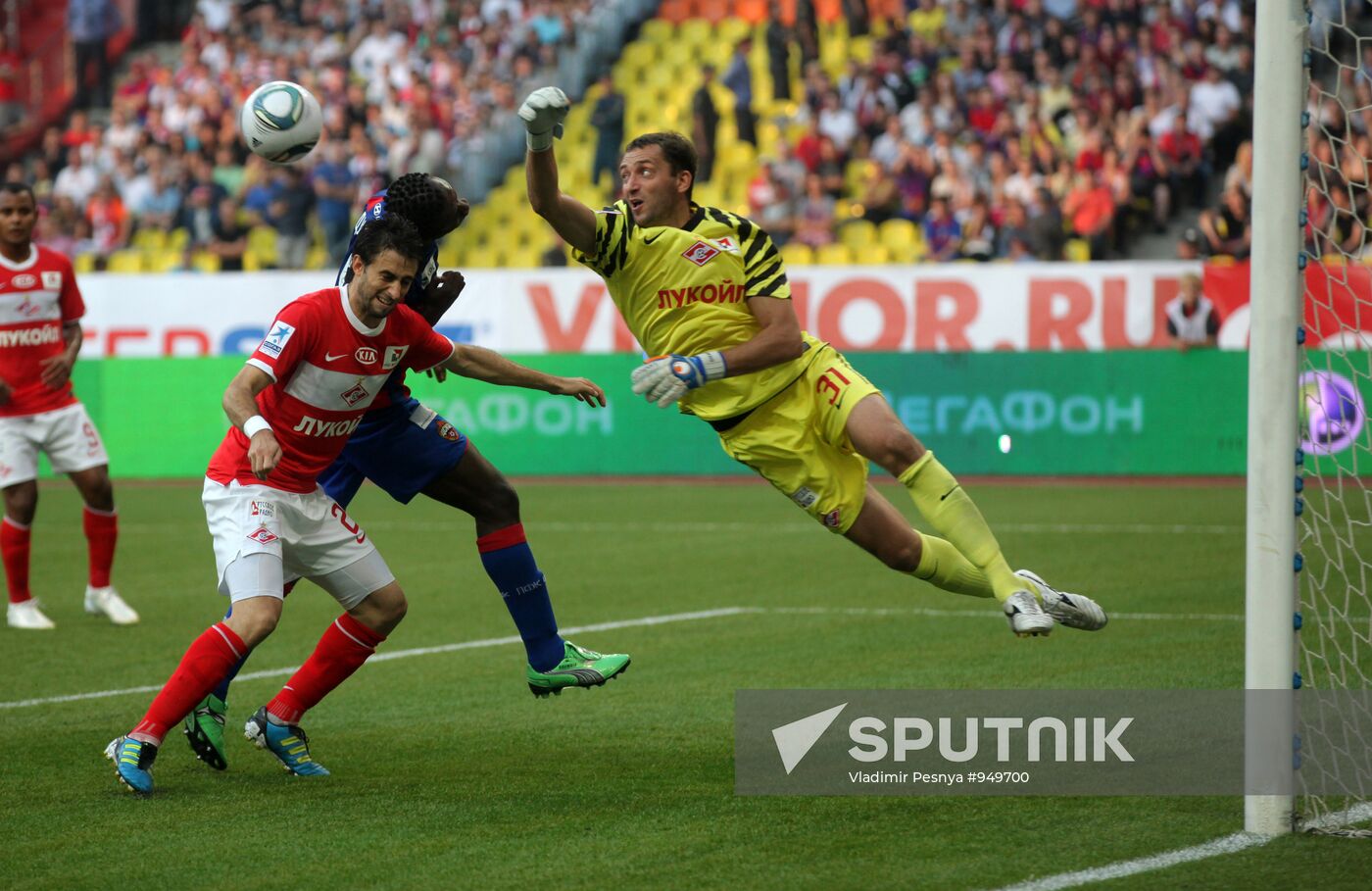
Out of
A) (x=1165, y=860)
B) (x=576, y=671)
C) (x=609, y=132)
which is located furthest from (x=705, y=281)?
(x=609, y=132)

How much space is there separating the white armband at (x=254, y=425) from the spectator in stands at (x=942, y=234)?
52.1ft

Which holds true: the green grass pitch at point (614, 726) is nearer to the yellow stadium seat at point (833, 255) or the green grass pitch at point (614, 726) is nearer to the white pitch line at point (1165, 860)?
the white pitch line at point (1165, 860)

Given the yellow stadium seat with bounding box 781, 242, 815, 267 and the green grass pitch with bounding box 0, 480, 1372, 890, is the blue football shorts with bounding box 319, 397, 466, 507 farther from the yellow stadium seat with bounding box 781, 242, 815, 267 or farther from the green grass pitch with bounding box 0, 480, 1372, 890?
the yellow stadium seat with bounding box 781, 242, 815, 267

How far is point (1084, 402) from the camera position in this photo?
18.5 m

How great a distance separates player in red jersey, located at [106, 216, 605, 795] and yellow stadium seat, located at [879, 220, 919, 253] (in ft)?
51.4

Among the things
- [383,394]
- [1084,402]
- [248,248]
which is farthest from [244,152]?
[383,394]

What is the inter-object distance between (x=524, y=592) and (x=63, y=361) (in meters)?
4.85

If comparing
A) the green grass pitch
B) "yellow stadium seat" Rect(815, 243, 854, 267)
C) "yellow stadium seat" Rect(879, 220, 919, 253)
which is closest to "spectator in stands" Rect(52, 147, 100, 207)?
"yellow stadium seat" Rect(815, 243, 854, 267)

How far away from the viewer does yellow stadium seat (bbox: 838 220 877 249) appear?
22031 mm

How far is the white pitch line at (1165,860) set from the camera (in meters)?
4.62

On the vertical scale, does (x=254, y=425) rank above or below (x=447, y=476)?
above

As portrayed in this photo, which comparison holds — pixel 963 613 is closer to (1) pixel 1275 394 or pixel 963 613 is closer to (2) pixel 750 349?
(2) pixel 750 349

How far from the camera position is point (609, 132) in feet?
78.2

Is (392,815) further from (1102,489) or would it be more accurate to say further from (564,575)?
(1102,489)
